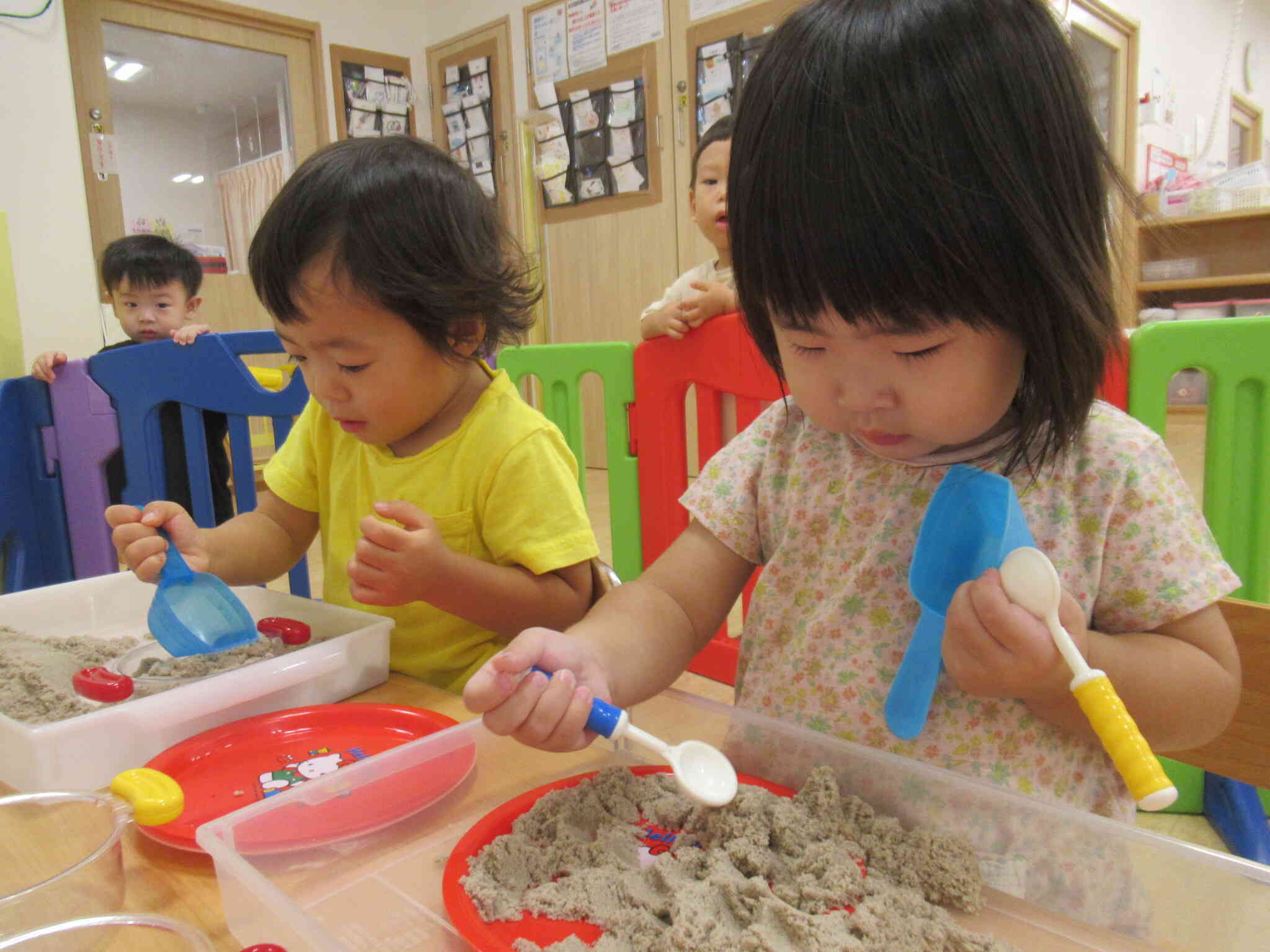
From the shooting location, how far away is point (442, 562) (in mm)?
708

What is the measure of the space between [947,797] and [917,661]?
9 cm

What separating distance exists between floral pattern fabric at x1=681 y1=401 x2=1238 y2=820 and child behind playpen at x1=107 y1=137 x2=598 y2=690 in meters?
0.19

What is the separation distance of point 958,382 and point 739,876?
0.84 feet

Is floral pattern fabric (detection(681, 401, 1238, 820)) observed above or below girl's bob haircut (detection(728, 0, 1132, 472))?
below

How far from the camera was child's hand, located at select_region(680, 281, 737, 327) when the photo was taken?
108 cm

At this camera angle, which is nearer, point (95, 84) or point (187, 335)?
point (187, 335)

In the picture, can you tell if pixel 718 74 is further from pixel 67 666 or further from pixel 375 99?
pixel 67 666

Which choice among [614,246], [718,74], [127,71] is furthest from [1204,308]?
[127,71]

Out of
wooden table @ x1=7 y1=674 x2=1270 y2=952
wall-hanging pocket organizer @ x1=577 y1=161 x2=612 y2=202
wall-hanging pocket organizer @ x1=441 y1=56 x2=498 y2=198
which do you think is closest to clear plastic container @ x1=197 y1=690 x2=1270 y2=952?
wooden table @ x1=7 y1=674 x2=1270 y2=952

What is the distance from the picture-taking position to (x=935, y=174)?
1.36 ft

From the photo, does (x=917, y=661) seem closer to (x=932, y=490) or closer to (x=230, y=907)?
(x=932, y=490)

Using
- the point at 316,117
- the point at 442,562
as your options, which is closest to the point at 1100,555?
the point at 442,562

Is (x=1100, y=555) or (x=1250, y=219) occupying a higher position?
(x=1250, y=219)

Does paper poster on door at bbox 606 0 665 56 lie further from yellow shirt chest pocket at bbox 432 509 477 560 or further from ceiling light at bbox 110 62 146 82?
yellow shirt chest pocket at bbox 432 509 477 560
